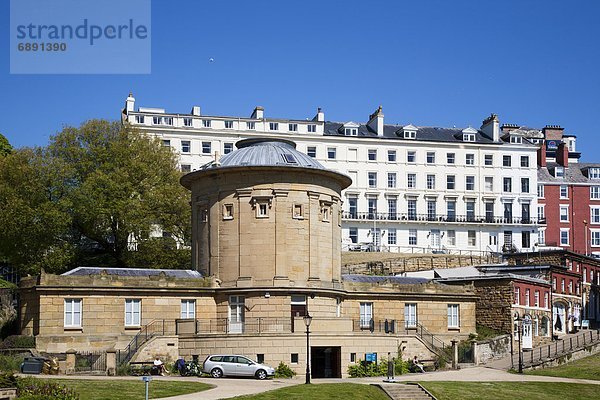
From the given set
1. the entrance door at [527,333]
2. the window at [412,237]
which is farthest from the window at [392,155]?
the entrance door at [527,333]

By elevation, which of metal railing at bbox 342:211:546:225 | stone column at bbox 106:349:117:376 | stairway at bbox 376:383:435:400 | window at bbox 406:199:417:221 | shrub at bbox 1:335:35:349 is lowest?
stairway at bbox 376:383:435:400

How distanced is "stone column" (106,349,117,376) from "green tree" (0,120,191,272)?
22.2 metres

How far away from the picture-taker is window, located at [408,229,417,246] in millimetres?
103250

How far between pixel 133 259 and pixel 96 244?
5038 mm

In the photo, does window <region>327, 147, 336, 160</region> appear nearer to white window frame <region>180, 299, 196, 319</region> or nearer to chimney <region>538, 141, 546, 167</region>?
chimney <region>538, 141, 546, 167</region>

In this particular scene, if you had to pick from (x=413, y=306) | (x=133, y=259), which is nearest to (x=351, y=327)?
(x=413, y=306)

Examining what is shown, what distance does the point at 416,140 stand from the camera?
106 m

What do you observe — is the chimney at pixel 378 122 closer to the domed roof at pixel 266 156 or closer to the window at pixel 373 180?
the window at pixel 373 180

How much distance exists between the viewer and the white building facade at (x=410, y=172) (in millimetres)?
100500

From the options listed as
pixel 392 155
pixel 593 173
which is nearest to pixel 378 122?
pixel 392 155

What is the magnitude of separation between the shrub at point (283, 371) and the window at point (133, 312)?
8409 mm

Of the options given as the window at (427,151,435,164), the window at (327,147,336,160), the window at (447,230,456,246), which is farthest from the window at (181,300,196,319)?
the window at (427,151,435,164)

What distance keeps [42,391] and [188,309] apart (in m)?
20.5

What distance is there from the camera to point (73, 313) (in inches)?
2036
